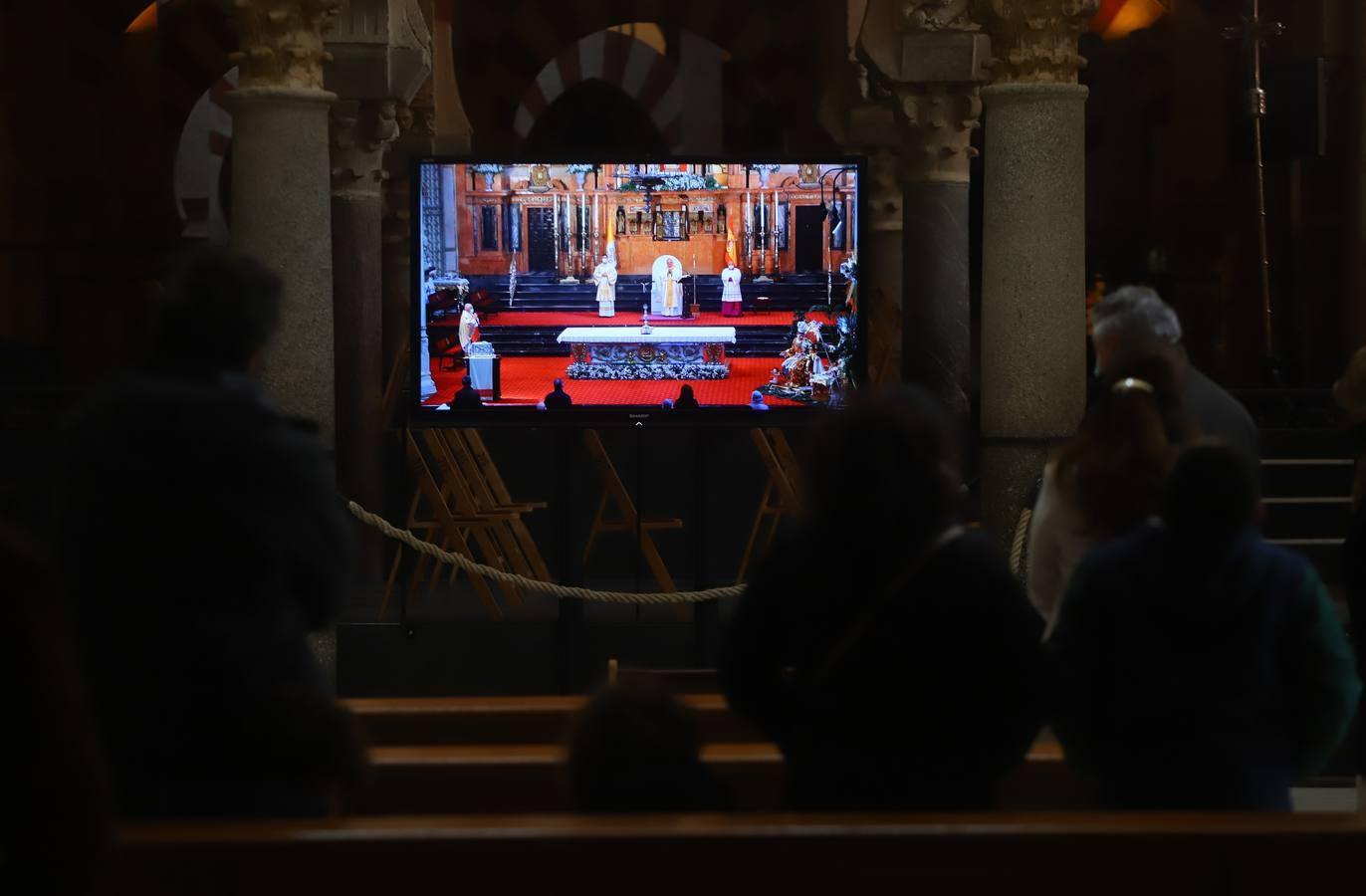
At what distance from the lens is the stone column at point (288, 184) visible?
7.35 meters

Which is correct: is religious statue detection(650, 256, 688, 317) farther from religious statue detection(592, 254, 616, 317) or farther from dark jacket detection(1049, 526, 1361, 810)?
dark jacket detection(1049, 526, 1361, 810)

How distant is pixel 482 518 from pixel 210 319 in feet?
20.5

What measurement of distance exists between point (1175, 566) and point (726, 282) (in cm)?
599

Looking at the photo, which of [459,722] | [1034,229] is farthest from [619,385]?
[459,722]

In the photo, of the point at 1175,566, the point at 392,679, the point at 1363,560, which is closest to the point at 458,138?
the point at 392,679

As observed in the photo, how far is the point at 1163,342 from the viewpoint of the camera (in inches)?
168

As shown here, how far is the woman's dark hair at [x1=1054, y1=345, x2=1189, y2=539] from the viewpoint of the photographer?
361cm

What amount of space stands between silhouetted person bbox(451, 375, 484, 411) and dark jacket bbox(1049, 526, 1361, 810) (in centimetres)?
595

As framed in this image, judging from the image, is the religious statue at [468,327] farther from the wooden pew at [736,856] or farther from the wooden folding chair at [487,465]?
the wooden pew at [736,856]

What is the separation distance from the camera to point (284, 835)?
2732 millimetres

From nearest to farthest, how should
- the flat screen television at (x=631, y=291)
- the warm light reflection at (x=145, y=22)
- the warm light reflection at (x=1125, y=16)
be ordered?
the flat screen television at (x=631, y=291)
the warm light reflection at (x=145, y=22)
the warm light reflection at (x=1125, y=16)

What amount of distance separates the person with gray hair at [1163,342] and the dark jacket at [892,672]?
1567 millimetres

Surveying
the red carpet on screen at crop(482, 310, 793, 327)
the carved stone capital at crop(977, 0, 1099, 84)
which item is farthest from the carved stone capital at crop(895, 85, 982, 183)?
the carved stone capital at crop(977, 0, 1099, 84)

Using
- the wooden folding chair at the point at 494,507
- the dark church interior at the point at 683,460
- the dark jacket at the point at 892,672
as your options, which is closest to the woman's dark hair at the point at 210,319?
the dark church interior at the point at 683,460
